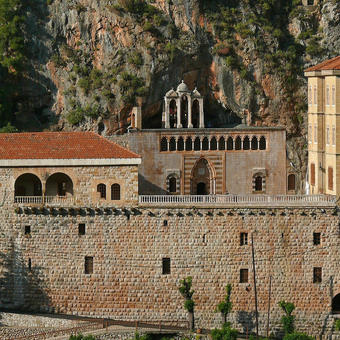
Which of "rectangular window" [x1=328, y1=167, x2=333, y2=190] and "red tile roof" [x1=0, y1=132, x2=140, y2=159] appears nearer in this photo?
"red tile roof" [x1=0, y1=132, x2=140, y2=159]

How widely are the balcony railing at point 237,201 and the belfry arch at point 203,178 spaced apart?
428 inches

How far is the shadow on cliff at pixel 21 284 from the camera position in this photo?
81562 mm

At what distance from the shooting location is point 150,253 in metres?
81.4

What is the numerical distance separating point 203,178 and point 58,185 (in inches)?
508

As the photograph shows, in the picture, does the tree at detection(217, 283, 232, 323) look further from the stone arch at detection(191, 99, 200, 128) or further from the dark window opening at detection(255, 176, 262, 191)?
the stone arch at detection(191, 99, 200, 128)

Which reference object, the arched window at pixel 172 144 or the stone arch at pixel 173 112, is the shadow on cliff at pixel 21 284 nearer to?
the arched window at pixel 172 144

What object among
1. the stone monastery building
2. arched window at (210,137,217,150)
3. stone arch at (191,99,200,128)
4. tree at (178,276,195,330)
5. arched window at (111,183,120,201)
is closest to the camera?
tree at (178,276,195,330)

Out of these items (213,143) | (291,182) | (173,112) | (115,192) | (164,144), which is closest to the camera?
(115,192)

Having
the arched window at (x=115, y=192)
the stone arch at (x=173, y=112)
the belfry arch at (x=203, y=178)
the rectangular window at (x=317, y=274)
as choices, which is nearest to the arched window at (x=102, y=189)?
the arched window at (x=115, y=192)

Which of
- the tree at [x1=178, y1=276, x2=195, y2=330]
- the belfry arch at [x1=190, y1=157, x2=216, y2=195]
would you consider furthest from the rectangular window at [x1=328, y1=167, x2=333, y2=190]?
the belfry arch at [x1=190, y1=157, x2=216, y2=195]

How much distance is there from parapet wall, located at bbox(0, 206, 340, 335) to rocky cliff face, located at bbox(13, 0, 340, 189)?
16.3m

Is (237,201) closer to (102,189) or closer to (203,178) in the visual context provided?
(102,189)

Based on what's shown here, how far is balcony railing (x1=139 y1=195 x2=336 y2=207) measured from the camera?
8169 centimetres

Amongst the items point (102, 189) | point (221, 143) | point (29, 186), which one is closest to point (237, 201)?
point (102, 189)
